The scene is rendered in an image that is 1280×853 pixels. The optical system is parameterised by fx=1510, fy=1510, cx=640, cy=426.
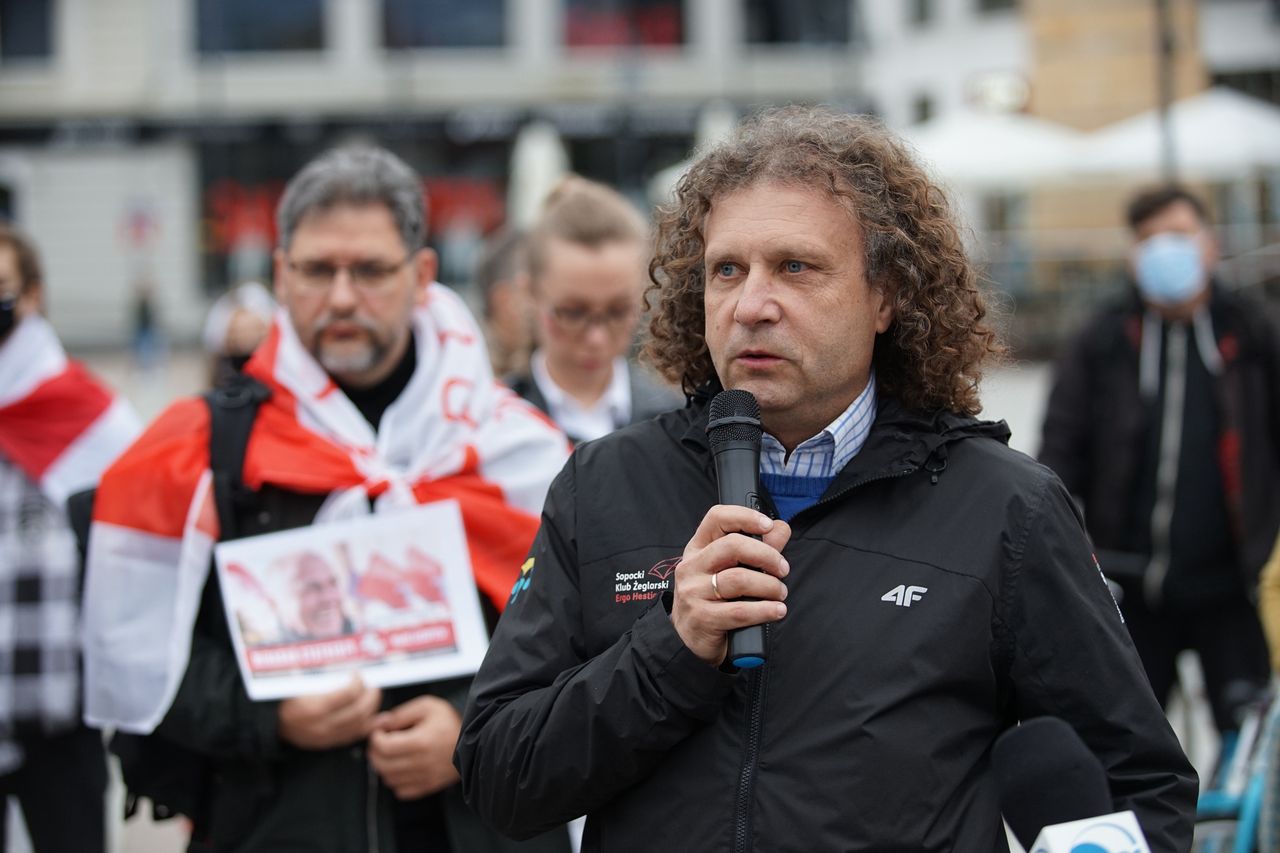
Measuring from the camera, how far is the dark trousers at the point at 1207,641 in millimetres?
5402

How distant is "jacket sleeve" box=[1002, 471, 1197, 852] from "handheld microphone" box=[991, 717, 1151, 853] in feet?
0.78

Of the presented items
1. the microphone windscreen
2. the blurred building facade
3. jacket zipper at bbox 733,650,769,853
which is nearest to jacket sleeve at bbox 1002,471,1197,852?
the microphone windscreen

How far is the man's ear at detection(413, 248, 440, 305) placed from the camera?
3.60 m

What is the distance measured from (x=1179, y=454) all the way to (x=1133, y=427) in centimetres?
19

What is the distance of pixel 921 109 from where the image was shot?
3469cm

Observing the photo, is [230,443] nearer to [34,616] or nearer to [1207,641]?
[34,616]

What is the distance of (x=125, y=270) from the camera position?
3509cm

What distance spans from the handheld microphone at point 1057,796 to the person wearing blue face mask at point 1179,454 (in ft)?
12.2

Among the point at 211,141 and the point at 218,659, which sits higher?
the point at 211,141

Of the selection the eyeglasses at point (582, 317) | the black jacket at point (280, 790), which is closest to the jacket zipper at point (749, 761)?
the black jacket at point (280, 790)

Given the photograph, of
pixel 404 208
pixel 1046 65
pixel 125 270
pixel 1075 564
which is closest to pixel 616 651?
Result: pixel 1075 564

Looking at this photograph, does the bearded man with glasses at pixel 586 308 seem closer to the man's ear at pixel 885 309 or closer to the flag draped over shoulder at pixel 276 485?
the flag draped over shoulder at pixel 276 485

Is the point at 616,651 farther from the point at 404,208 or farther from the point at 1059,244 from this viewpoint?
the point at 1059,244

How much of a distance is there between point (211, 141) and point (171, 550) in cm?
3412
